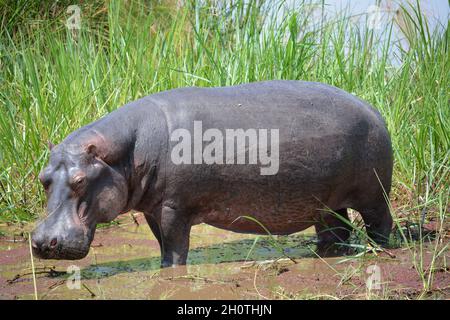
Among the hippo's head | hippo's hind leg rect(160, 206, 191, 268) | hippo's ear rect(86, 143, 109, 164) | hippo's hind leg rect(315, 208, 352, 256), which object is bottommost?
hippo's hind leg rect(315, 208, 352, 256)

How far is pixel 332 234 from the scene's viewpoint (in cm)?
421

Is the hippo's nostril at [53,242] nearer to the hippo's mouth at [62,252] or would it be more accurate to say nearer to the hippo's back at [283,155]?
the hippo's mouth at [62,252]

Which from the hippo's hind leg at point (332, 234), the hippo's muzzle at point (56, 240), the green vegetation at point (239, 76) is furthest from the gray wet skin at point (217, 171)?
the green vegetation at point (239, 76)

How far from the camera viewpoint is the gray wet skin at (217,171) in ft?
11.2

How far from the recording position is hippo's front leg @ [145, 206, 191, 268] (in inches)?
141

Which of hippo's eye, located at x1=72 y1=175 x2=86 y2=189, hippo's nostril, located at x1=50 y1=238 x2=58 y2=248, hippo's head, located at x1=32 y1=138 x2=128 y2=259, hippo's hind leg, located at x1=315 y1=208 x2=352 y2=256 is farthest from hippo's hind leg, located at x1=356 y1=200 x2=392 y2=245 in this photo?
hippo's nostril, located at x1=50 y1=238 x2=58 y2=248

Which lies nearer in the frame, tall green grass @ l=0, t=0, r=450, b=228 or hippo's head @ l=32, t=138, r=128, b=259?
hippo's head @ l=32, t=138, r=128, b=259

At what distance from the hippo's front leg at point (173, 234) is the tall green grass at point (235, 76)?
1.56 metres

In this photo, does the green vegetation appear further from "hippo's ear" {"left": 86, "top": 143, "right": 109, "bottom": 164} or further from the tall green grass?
"hippo's ear" {"left": 86, "top": 143, "right": 109, "bottom": 164}

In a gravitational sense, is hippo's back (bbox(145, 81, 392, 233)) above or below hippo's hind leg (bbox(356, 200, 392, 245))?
above

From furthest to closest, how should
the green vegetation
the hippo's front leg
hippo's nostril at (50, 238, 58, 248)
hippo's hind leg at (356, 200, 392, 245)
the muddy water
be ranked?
the green vegetation
hippo's hind leg at (356, 200, 392, 245)
the hippo's front leg
hippo's nostril at (50, 238, 58, 248)
the muddy water

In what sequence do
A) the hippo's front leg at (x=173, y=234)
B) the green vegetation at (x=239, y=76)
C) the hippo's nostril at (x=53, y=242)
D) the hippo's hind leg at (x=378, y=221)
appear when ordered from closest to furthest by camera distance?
the hippo's nostril at (x=53, y=242), the hippo's front leg at (x=173, y=234), the hippo's hind leg at (x=378, y=221), the green vegetation at (x=239, y=76)

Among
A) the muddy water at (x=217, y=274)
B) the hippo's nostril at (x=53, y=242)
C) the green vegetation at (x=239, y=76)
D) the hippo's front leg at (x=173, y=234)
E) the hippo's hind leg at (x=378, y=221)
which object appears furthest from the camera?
the green vegetation at (x=239, y=76)

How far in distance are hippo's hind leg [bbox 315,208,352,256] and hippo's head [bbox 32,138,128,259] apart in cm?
125
